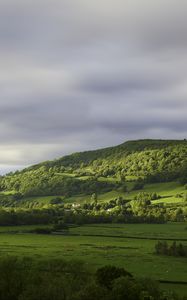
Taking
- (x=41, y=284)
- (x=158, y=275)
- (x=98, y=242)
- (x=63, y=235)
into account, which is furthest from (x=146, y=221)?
(x=41, y=284)

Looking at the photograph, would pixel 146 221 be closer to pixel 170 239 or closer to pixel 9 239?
pixel 170 239

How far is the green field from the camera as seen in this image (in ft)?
281

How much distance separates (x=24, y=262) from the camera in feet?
237

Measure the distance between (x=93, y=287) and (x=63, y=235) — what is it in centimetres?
8789

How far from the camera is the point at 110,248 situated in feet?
366

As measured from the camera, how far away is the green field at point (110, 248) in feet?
281

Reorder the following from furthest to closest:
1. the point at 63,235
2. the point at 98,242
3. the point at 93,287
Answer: the point at 63,235 < the point at 98,242 < the point at 93,287

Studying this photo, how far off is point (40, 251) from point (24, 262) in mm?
32712

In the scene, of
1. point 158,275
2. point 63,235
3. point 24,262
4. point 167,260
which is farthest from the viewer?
point 63,235

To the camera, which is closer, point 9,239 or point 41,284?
point 41,284

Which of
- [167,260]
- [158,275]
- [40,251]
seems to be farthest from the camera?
[40,251]

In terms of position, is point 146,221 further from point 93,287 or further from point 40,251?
point 93,287

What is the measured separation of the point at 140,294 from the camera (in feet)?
186

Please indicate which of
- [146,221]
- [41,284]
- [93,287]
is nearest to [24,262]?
[41,284]
